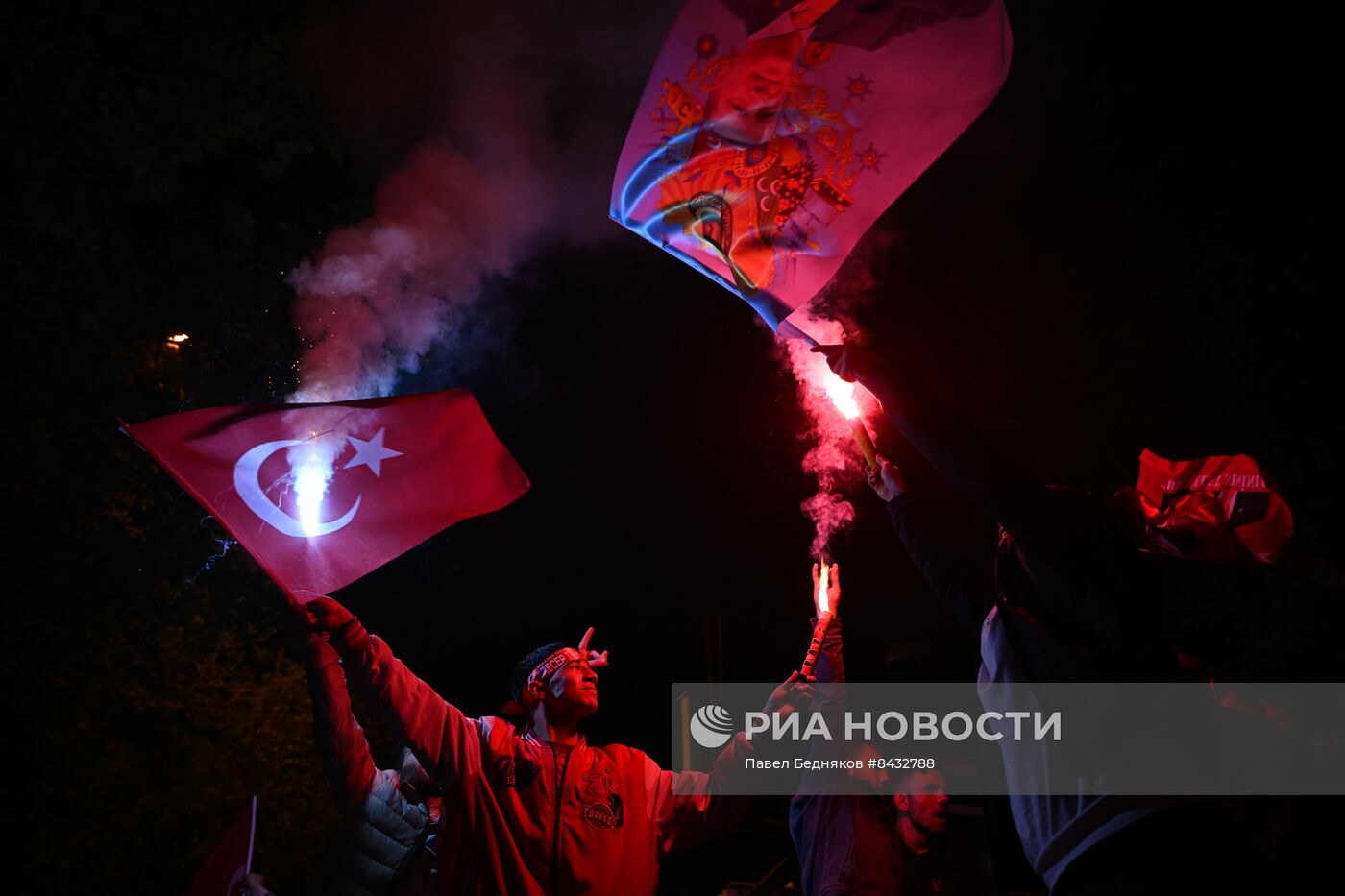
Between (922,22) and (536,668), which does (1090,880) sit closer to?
(536,668)

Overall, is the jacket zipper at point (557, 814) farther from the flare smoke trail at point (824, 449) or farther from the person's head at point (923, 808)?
the person's head at point (923, 808)

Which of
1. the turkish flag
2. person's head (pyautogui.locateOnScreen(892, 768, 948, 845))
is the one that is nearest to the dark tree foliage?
the turkish flag

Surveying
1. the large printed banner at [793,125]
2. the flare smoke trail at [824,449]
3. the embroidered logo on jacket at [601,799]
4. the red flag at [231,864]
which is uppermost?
the flare smoke trail at [824,449]

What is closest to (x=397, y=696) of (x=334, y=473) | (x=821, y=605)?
(x=334, y=473)

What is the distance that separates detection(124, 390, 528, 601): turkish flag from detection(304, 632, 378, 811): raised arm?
29 cm

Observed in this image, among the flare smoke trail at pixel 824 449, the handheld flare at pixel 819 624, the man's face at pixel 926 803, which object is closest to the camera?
the handheld flare at pixel 819 624

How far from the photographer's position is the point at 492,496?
4777 millimetres

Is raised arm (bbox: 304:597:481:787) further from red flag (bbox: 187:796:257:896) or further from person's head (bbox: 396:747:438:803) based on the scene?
red flag (bbox: 187:796:257:896)

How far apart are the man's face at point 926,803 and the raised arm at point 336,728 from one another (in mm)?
3683

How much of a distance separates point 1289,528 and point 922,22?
10.5 feet

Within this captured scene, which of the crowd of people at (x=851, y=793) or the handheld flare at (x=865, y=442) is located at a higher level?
the handheld flare at (x=865, y=442)

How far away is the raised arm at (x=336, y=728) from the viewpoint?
354 cm

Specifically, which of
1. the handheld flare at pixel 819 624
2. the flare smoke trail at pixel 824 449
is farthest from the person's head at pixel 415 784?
the flare smoke trail at pixel 824 449
